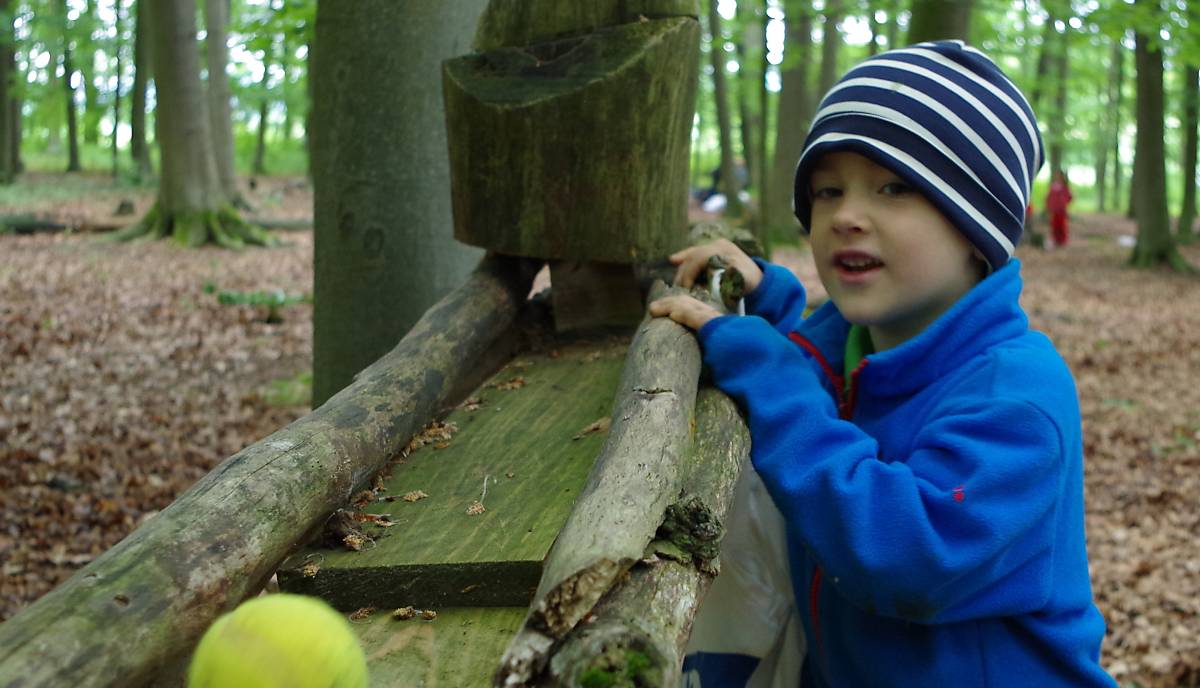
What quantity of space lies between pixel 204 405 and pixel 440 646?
591 centimetres

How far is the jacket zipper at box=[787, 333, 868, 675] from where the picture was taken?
2.18m

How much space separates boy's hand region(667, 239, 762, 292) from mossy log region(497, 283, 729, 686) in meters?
0.46

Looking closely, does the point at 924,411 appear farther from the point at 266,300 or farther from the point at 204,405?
the point at 266,300

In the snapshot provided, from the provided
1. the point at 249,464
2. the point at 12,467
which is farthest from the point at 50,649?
the point at 12,467

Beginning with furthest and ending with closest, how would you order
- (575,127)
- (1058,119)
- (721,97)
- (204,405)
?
(1058,119) < (721,97) < (204,405) < (575,127)

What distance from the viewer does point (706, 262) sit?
278 centimetres

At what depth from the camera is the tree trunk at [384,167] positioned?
3828mm

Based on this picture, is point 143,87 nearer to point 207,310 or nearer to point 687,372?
point 207,310

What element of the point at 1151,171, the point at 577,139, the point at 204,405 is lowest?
the point at 204,405

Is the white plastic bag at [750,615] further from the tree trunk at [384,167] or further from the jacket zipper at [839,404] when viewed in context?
the tree trunk at [384,167]

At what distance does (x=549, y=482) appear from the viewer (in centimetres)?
210

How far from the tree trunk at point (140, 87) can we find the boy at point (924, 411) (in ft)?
59.9

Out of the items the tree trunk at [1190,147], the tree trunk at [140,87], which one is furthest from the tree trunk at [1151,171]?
the tree trunk at [140,87]

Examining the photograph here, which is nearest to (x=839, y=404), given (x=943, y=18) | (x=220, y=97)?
(x=943, y=18)
